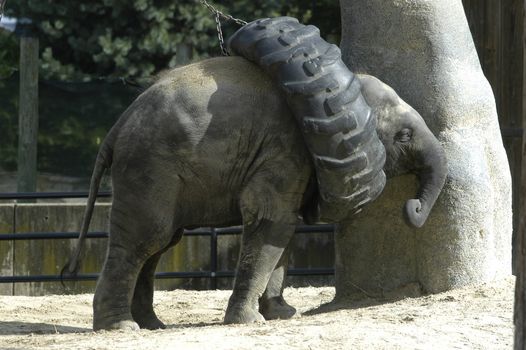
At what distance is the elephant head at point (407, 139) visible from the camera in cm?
808

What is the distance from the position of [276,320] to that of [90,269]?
13.9 ft

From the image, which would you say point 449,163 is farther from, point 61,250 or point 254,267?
point 61,250

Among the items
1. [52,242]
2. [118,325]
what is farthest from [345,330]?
[52,242]

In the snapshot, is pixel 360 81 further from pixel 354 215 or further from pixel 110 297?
pixel 110 297

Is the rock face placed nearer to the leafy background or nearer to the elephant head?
the elephant head

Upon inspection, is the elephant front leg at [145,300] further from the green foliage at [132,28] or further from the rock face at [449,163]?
the green foliage at [132,28]

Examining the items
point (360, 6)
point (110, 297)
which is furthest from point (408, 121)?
point (110, 297)

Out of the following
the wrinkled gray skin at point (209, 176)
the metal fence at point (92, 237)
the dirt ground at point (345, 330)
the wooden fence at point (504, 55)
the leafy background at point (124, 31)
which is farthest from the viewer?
the leafy background at point (124, 31)

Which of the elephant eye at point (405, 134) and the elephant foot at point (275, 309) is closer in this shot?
the elephant eye at point (405, 134)

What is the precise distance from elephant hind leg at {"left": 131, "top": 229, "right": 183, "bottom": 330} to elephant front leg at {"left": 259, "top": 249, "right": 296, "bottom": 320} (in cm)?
65

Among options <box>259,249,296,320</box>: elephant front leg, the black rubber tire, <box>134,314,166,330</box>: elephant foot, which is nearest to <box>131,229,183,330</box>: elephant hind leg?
<box>134,314,166,330</box>: elephant foot

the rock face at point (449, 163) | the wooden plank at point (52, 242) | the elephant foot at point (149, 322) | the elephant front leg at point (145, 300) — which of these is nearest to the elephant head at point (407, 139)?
the rock face at point (449, 163)

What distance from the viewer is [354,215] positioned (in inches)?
332

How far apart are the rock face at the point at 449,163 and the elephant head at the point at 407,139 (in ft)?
0.78
